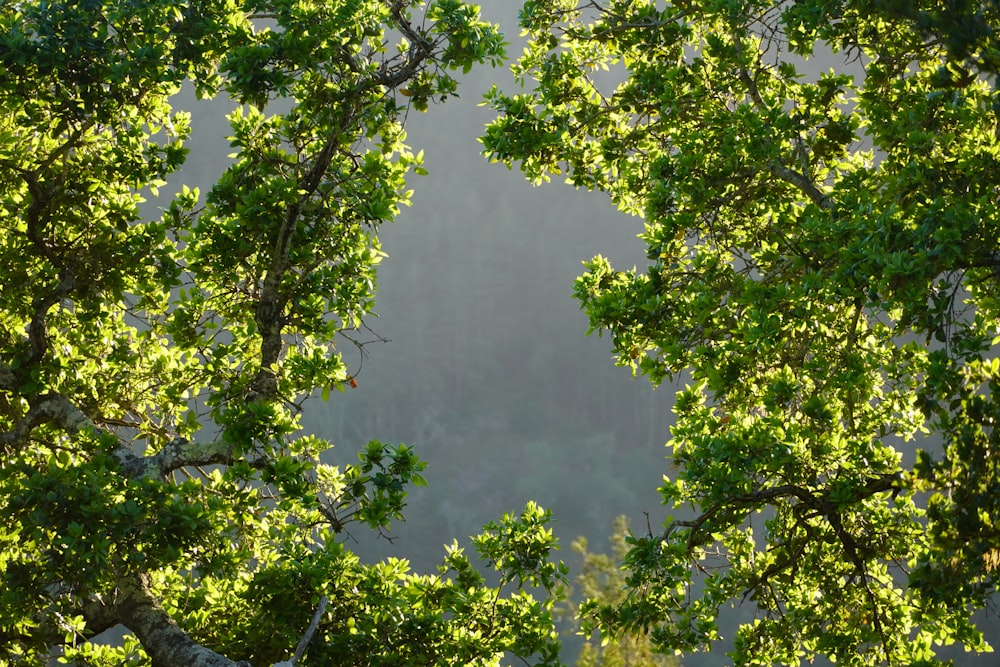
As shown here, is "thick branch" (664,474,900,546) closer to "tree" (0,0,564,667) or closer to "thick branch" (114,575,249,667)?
"tree" (0,0,564,667)

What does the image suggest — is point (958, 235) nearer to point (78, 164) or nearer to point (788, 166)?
point (788, 166)

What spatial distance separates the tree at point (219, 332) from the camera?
544 cm

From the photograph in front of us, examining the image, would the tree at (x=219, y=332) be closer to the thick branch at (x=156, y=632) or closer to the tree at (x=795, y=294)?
the thick branch at (x=156, y=632)

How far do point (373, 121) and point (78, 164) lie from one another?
2218mm

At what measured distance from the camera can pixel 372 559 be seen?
38500 millimetres

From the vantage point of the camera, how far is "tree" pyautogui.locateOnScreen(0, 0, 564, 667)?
5.44 meters

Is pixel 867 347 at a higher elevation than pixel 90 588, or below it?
higher

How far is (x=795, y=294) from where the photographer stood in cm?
556

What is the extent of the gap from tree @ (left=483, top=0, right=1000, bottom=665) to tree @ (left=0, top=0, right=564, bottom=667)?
1.17 metres

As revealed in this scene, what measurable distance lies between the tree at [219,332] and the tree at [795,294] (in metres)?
1.17

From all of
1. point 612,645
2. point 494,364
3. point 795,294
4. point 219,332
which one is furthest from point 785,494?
point 494,364

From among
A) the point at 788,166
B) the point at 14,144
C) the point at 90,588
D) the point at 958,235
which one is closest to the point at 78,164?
the point at 14,144

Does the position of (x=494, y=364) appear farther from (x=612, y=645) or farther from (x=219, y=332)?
(x=219, y=332)

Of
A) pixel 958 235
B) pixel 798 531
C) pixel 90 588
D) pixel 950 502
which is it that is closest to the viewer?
pixel 950 502
